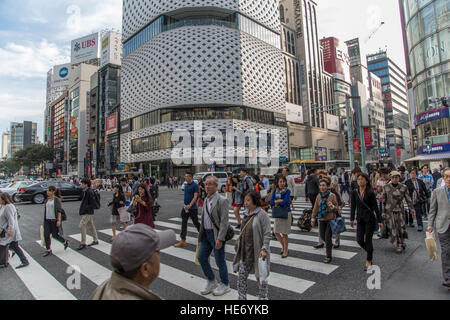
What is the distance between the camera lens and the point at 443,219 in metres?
3.98

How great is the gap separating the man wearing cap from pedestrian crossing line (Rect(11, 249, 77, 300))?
3312 mm

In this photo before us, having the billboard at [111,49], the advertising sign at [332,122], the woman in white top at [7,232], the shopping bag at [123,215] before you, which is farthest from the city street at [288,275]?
the billboard at [111,49]

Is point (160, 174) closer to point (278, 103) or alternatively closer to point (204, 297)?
point (278, 103)

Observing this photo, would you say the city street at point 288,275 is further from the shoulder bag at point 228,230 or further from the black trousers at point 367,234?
the shoulder bag at point 228,230

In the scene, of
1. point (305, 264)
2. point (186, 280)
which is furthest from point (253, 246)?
point (305, 264)

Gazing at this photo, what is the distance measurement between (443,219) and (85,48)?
10444 cm

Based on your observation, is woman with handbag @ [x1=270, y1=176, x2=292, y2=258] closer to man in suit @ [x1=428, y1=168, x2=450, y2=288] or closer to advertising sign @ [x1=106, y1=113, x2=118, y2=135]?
man in suit @ [x1=428, y1=168, x2=450, y2=288]

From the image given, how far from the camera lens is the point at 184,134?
45.4 m

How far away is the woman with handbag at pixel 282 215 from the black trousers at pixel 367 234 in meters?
1.33

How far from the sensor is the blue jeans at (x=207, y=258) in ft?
12.5

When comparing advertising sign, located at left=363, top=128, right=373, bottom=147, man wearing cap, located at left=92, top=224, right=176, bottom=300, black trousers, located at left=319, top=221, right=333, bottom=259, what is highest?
advertising sign, located at left=363, top=128, right=373, bottom=147

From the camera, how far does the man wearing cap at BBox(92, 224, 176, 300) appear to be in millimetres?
1239

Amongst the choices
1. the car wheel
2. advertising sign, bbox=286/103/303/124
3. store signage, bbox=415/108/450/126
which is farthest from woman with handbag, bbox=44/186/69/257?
advertising sign, bbox=286/103/303/124

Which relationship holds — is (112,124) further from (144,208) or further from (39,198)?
(144,208)
